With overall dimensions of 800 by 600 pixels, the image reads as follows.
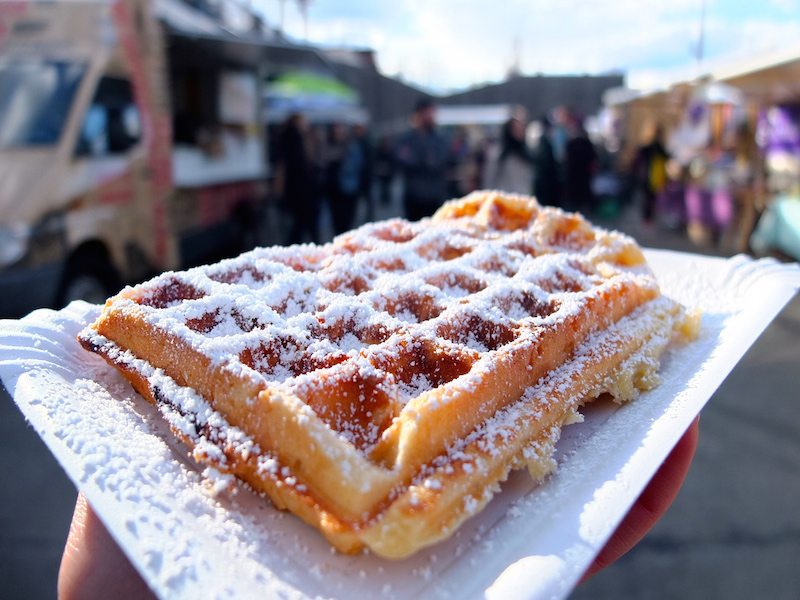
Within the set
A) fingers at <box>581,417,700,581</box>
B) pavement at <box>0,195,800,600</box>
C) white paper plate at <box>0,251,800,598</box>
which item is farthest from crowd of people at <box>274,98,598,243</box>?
white paper plate at <box>0,251,800,598</box>

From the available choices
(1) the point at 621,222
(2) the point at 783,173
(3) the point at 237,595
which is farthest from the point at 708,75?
(3) the point at 237,595

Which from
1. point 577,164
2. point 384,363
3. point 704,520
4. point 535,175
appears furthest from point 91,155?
point 577,164

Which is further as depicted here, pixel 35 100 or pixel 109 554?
pixel 35 100

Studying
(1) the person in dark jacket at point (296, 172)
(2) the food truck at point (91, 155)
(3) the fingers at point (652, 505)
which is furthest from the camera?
(1) the person in dark jacket at point (296, 172)

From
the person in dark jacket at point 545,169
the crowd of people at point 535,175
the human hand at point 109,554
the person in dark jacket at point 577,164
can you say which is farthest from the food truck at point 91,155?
the person in dark jacket at point 577,164

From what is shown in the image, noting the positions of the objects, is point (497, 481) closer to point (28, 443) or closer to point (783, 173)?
point (28, 443)

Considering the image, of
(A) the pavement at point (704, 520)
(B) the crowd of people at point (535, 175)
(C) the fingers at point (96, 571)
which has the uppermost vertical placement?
(B) the crowd of people at point (535, 175)

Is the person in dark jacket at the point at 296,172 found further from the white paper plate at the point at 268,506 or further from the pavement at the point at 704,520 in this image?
the white paper plate at the point at 268,506

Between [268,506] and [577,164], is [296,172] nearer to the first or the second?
[577,164]
